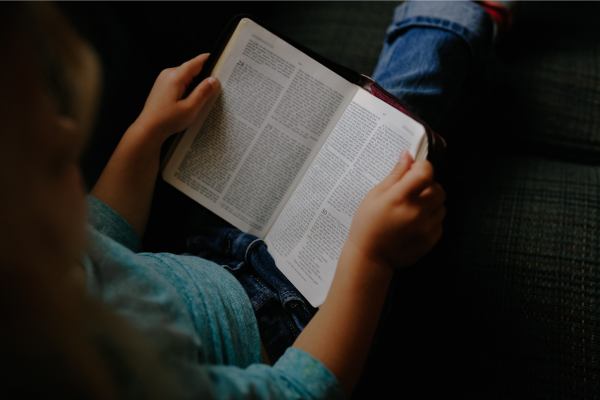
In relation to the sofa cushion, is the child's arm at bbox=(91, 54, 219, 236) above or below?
above

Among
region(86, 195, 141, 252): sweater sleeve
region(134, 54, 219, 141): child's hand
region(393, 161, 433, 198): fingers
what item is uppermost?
region(134, 54, 219, 141): child's hand

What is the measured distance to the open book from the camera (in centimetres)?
48

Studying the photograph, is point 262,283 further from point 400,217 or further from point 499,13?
point 499,13

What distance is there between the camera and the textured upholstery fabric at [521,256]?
498 millimetres

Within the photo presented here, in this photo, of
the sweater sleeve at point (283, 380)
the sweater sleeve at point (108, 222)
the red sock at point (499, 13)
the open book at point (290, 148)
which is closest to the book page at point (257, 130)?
the open book at point (290, 148)

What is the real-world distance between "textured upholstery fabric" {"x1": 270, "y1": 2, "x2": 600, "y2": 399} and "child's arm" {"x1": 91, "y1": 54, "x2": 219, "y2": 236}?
1.42 feet

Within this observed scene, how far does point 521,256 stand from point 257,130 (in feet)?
1.47

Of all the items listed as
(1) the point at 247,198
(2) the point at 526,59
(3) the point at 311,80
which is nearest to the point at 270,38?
(3) the point at 311,80

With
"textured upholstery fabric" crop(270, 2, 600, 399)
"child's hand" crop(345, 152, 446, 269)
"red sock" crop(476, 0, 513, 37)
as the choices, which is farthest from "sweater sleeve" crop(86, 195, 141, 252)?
"red sock" crop(476, 0, 513, 37)

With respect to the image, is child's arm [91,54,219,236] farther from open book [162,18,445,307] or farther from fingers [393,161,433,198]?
fingers [393,161,433,198]

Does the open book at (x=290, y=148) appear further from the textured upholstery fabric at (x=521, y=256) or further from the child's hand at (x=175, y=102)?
the textured upholstery fabric at (x=521, y=256)

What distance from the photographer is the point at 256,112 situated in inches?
21.6

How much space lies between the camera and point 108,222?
1.65 ft

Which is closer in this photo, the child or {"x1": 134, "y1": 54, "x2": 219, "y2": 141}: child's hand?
the child
